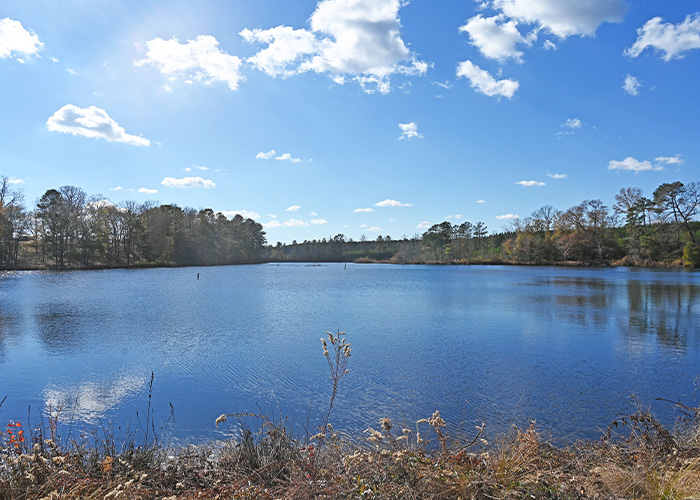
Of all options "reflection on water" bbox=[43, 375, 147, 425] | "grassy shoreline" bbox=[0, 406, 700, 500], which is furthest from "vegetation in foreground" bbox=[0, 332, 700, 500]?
"reflection on water" bbox=[43, 375, 147, 425]

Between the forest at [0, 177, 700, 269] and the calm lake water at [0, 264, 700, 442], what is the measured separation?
143ft

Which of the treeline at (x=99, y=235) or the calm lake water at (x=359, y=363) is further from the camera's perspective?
the treeline at (x=99, y=235)

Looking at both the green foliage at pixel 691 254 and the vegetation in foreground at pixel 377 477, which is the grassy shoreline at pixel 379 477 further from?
the green foliage at pixel 691 254

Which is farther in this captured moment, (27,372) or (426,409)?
(27,372)

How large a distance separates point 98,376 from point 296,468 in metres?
7.81

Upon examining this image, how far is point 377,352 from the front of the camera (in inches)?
469

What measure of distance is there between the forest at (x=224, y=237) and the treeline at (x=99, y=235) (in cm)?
14

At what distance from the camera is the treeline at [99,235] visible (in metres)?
55.5

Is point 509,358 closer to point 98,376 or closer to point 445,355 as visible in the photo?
point 445,355

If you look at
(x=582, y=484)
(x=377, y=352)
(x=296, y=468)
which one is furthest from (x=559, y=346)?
(x=296, y=468)

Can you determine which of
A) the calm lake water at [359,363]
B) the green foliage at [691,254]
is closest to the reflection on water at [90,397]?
the calm lake water at [359,363]

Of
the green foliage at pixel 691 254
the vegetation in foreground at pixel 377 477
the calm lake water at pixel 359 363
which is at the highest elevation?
the green foliage at pixel 691 254

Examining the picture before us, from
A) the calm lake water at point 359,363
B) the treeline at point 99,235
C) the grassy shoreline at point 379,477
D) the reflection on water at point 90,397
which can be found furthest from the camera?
Answer: the treeline at point 99,235

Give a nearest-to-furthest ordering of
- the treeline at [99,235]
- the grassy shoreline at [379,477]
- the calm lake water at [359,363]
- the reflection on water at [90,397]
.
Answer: the grassy shoreline at [379,477]
the reflection on water at [90,397]
the calm lake water at [359,363]
the treeline at [99,235]
